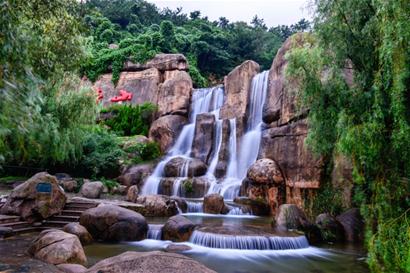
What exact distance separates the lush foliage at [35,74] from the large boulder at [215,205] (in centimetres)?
588

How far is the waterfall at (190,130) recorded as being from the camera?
1939 cm

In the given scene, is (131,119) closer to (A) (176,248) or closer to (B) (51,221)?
(B) (51,221)

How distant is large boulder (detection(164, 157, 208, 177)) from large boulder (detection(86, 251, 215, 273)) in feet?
52.8

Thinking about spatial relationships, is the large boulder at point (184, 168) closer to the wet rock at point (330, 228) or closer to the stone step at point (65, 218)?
the stone step at point (65, 218)

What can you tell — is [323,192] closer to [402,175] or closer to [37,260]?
Result: [402,175]

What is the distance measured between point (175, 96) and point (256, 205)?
503 inches

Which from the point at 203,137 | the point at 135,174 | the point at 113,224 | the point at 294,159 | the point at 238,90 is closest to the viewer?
the point at 113,224

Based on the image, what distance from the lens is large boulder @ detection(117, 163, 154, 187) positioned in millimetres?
20000

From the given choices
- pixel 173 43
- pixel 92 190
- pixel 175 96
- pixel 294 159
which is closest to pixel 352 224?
pixel 294 159

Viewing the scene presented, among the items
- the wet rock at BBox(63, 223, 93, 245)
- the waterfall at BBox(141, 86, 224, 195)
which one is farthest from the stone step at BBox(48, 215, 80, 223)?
the waterfall at BBox(141, 86, 224, 195)

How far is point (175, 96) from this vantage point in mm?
25906

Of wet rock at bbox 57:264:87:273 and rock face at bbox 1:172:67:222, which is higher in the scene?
rock face at bbox 1:172:67:222

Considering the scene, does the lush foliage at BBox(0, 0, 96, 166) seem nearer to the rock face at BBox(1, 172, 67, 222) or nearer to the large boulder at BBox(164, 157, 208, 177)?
the rock face at BBox(1, 172, 67, 222)

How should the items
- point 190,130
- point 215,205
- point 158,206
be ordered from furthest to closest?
point 190,130
point 215,205
point 158,206
